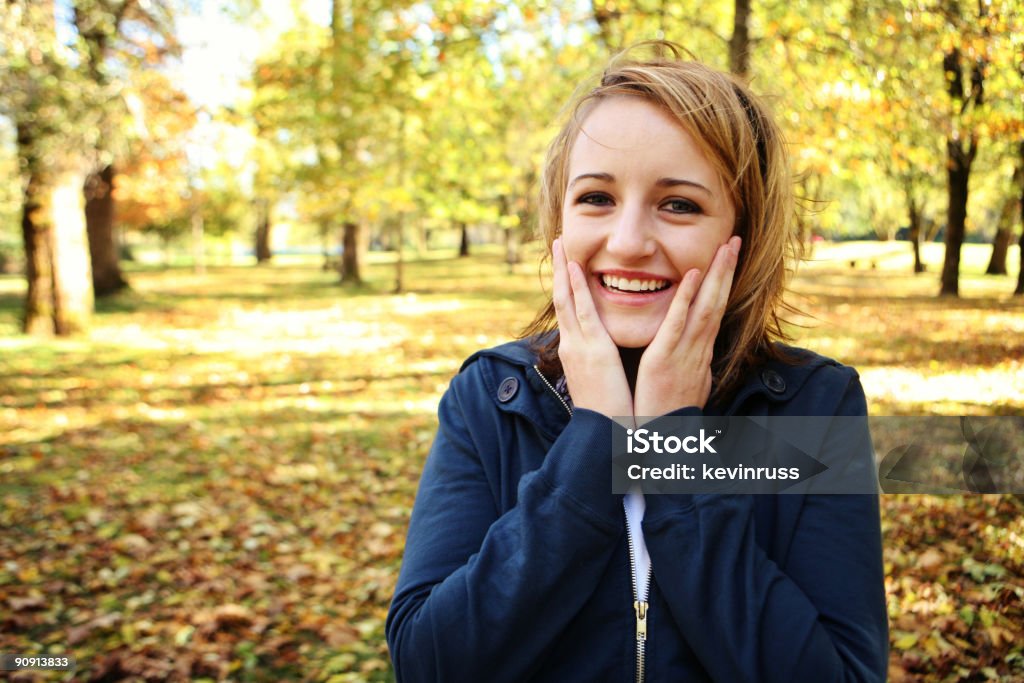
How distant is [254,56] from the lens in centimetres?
2434

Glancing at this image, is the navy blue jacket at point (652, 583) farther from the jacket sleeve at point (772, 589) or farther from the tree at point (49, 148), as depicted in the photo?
the tree at point (49, 148)

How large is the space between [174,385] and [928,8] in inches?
368

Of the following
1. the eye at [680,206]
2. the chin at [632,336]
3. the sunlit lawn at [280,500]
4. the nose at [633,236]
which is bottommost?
the sunlit lawn at [280,500]

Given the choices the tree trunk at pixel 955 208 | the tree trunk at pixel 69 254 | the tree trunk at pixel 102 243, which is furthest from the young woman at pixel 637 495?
the tree trunk at pixel 102 243

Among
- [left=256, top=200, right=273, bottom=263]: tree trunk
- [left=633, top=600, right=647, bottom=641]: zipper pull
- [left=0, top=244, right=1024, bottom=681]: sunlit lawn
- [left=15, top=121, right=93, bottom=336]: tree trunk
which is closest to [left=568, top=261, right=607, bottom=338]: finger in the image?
[left=633, top=600, right=647, bottom=641]: zipper pull

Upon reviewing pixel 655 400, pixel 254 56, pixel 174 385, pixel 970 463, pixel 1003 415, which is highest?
pixel 254 56

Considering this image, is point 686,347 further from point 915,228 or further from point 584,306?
point 915,228

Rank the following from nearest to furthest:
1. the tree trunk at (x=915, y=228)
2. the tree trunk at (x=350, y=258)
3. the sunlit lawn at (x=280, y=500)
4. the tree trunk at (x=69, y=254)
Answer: the sunlit lawn at (x=280, y=500)
the tree trunk at (x=915, y=228)
the tree trunk at (x=69, y=254)
the tree trunk at (x=350, y=258)

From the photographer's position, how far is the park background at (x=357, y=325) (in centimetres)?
401

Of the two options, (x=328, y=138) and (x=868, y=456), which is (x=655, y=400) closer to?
(x=868, y=456)

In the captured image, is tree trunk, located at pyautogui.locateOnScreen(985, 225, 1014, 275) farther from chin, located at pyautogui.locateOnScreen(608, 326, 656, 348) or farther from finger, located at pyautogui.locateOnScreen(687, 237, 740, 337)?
chin, located at pyautogui.locateOnScreen(608, 326, 656, 348)

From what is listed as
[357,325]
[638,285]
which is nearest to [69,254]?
[357,325]

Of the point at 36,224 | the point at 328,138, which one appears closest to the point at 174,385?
the point at 36,224

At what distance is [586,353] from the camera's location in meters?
1.65
